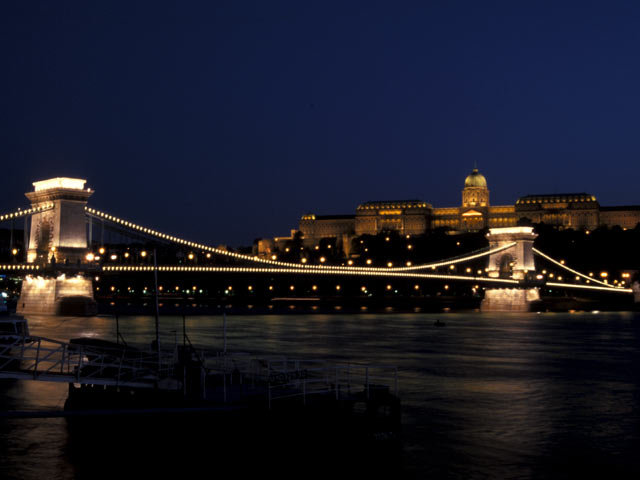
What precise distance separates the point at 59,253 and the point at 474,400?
168 ft

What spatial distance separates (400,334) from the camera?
64.1 m

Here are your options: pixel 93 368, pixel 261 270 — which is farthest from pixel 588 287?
pixel 93 368

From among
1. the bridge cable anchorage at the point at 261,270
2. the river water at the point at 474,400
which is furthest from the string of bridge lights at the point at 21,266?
the river water at the point at 474,400

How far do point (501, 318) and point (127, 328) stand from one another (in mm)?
39103

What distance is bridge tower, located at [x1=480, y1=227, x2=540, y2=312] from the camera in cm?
10606

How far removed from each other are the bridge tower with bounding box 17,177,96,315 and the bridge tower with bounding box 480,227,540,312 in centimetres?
4998

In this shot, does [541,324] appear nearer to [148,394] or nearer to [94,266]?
[94,266]

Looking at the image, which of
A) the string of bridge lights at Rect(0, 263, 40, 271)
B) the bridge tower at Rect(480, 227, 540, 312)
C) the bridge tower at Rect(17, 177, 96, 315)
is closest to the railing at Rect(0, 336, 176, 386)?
the bridge tower at Rect(17, 177, 96, 315)

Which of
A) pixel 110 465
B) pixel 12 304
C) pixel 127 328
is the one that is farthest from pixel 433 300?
pixel 110 465

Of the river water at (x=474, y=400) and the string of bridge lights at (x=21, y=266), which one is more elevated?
the string of bridge lights at (x=21, y=266)

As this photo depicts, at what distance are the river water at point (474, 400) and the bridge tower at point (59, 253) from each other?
5.86 metres

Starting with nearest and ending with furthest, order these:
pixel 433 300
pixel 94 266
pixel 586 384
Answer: pixel 586 384 → pixel 94 266 → pixel 433 300

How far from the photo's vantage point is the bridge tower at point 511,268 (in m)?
106

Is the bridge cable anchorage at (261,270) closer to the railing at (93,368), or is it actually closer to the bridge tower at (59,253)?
the bridge tower at (59,253)
